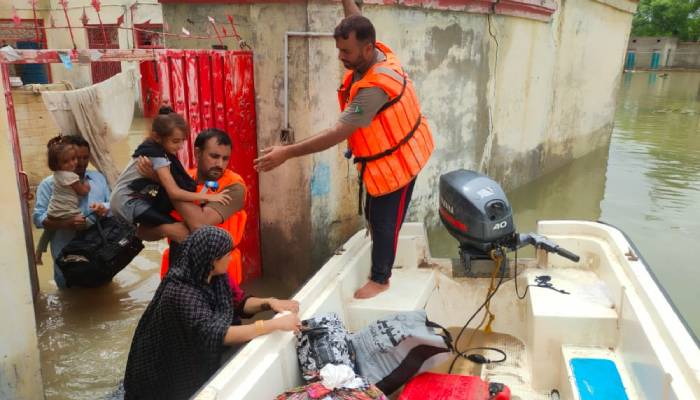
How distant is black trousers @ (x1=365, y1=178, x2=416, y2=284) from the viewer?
3.25 meters

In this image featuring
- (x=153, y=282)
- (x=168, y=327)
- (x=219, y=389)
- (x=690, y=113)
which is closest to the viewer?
(x=219, y=389)

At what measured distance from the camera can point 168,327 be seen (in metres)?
2.25

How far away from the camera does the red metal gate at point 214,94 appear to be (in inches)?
140

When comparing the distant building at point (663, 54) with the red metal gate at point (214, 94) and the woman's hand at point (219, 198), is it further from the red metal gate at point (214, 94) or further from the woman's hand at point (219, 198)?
the woman's hand at point (219, 198)

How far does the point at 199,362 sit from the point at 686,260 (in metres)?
5.72

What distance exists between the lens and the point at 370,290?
3383 mm

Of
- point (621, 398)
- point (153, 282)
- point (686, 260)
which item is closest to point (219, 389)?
point (621, 398)

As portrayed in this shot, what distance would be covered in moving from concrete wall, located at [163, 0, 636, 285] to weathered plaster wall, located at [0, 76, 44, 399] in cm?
175

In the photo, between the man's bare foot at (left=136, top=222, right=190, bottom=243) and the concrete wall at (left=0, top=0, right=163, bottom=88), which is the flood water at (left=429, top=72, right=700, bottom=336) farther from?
the concrete wall at (left=0, top=0, right=163, bottom=88)

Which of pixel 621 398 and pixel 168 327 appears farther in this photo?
pixel 621 398

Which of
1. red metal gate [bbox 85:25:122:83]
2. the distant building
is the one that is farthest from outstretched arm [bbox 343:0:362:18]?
the distant building

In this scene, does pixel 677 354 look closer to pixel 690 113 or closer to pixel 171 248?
pixel 171 248

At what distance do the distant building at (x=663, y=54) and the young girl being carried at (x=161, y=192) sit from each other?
47.8 metres

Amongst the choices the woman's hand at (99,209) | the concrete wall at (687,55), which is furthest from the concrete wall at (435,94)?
the concrete wall at (687,55)
